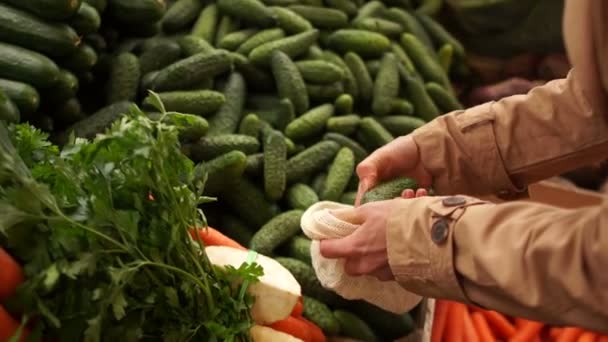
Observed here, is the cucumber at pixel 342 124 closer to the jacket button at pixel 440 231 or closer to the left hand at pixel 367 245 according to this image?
the left hand at pixel 367 245

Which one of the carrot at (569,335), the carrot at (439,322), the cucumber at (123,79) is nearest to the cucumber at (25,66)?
the cucumber at (123,79)

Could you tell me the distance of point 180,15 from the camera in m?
2.33

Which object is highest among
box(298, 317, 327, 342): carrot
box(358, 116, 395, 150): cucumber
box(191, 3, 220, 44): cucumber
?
box(191, 3, 220, 44): cucumber

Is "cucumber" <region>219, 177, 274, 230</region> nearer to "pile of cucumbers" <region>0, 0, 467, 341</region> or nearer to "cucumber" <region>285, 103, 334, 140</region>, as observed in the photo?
"pile of cucumbers" <region>0, 0, 467, 341</region>

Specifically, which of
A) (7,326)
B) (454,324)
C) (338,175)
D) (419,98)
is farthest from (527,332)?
(7,326)

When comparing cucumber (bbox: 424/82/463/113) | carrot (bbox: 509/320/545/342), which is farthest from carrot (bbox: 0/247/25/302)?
cucumber (bbox: 424/82/463/113)

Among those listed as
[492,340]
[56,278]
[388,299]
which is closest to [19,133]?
[56,278]

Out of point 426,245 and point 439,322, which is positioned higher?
point 426,245

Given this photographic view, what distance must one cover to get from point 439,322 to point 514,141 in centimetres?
72

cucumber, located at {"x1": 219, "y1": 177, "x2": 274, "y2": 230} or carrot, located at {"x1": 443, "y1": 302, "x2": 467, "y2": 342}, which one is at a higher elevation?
cucumber, located at {"x1": 219, "y1": 177, "x2": 274, "y2": 230}

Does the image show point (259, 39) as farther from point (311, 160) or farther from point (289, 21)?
point (311, 160)

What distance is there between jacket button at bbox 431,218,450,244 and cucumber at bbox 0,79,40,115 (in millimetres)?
1089

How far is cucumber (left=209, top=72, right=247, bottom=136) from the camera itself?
2066mm

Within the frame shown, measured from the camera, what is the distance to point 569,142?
1325mm
